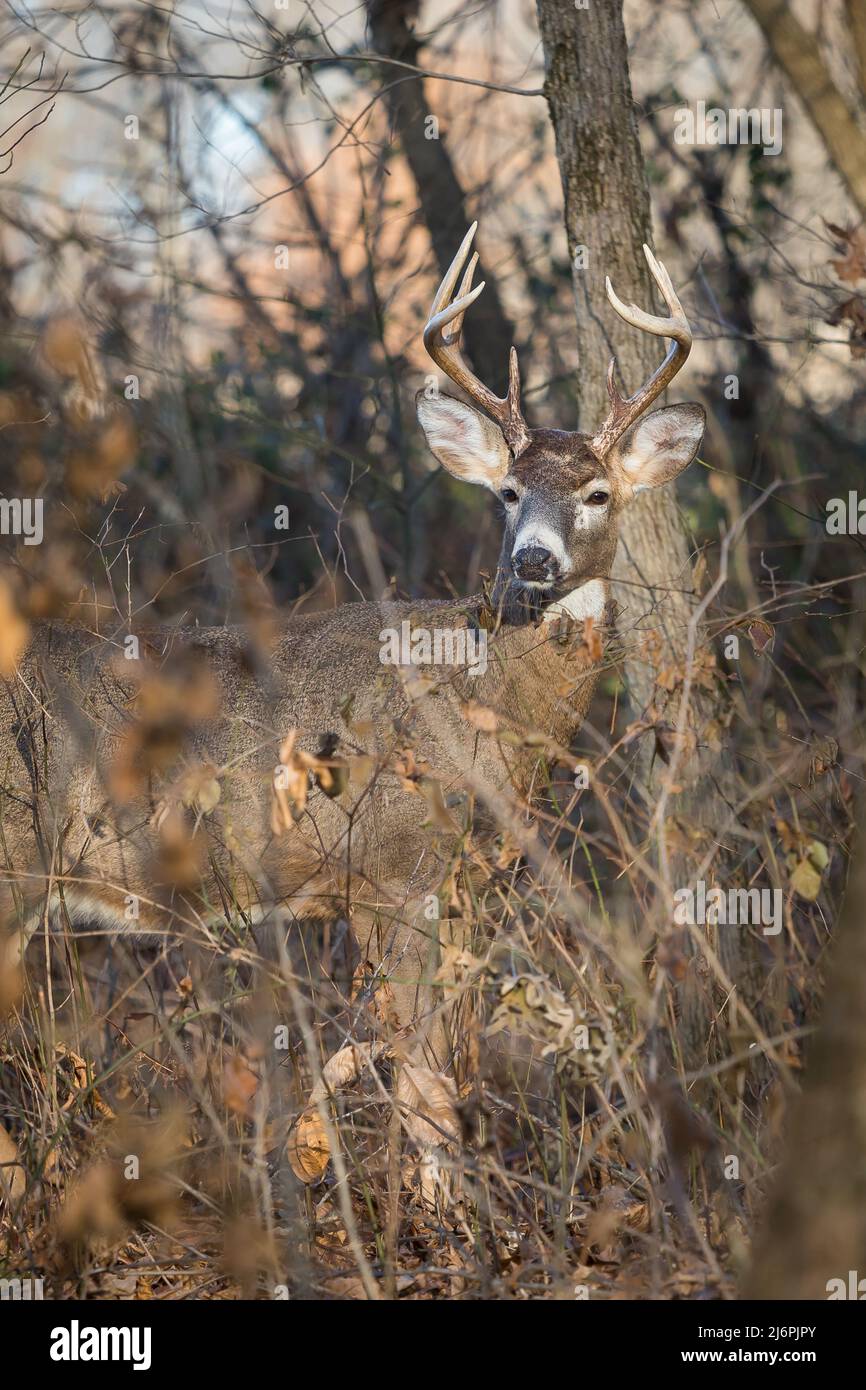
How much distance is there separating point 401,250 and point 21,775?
588 cm

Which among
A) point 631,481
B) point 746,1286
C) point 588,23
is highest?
point 588,23

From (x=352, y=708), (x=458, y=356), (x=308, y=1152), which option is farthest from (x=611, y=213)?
(x=308, y=1152)

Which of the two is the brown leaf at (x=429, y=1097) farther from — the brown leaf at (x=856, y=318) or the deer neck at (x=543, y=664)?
the brown leaf at (x=856, y=318)

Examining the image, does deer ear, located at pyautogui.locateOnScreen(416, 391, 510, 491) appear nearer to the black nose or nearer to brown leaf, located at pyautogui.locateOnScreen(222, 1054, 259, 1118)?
the black nose

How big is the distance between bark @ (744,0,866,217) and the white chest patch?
3.29 meters

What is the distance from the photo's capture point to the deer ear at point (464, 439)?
225 inches

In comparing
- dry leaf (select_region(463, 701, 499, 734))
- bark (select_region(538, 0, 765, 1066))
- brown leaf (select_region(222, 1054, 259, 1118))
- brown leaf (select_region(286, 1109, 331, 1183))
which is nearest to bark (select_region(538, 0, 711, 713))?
bark (select_region(538, 0, 765, 1066))

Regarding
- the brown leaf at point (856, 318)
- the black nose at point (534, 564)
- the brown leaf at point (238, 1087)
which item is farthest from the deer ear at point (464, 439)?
the brown leaf at point (238, 1087)

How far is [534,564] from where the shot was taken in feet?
16.2

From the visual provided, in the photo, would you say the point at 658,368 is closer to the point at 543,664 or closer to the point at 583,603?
the point at 583,603

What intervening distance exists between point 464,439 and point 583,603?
956mm
